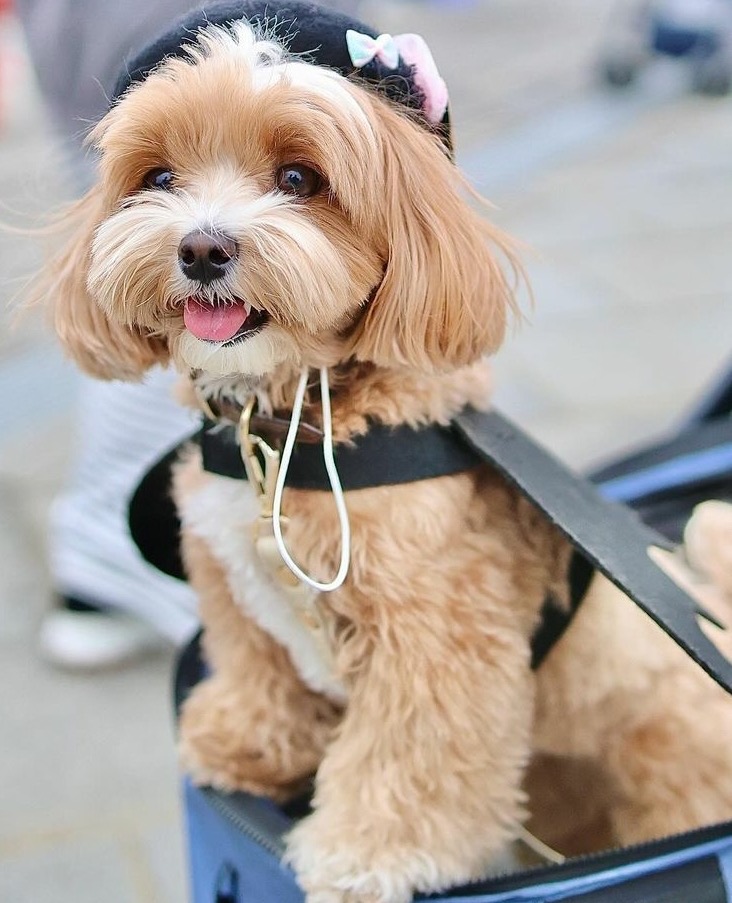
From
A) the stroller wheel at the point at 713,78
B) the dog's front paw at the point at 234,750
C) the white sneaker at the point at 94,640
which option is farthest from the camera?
the stroller wheel at the point at 713,78

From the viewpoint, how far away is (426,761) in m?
1.32

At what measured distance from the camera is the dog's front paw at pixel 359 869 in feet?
4.27

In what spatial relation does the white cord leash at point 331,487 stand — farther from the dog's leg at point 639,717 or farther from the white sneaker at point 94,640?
the white sneaker at point 94,640

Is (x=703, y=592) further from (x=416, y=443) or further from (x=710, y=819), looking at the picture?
(x=416, y=443)

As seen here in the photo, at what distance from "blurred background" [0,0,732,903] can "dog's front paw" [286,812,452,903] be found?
2.27 feet

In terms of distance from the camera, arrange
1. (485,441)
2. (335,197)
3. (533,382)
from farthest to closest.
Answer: (533,382), (485,441), (335,197)

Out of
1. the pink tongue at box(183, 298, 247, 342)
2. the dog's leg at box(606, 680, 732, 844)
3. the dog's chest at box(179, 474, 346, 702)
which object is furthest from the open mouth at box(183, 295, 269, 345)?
the dog's leg at box(606, 680, 732, 844)

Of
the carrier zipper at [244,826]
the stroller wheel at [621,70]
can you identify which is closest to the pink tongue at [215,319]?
the carrier zipper at [244,826]

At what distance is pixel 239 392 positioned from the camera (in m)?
1.35

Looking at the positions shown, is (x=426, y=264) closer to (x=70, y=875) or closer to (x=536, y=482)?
(x=536, y=482)

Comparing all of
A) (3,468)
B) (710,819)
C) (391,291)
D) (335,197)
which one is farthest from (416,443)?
(3,468)

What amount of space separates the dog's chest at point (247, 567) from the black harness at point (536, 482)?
36 mm

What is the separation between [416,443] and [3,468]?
210 cm

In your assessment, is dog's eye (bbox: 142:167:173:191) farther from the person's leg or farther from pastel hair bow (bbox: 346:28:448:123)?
the person's leg
